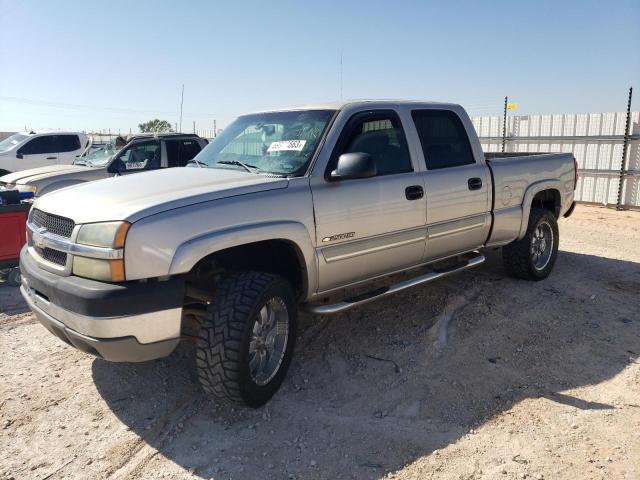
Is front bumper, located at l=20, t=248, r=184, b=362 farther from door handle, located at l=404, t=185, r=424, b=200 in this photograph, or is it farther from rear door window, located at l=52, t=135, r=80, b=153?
rear door window, located at l=52, t=135, r=80, b=153

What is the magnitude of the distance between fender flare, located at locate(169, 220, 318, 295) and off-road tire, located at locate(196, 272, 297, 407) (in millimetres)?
276

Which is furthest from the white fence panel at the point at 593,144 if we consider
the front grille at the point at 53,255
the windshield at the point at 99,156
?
the front grille at the point at 53,255

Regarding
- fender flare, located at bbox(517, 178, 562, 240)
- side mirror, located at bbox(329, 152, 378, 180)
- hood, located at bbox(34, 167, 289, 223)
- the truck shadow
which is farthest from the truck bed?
hood, located at bbox(34, 167, 289, 223)

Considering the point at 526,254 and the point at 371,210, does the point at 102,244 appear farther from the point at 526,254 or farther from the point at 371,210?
the point at 526,254

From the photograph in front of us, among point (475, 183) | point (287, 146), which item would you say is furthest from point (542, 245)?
point (287, 146)

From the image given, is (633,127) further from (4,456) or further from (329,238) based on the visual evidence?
(4,456)

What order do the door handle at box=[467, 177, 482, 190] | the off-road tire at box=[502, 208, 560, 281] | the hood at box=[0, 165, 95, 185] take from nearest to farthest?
the door handle at box=[467, 177, 482, 190], the off-road tire at box=[502, 208, 560, 281], the hood at box=[0, 165, 95, 185]

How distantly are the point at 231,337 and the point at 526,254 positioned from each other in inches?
153

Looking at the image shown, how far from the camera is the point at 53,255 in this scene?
337cm

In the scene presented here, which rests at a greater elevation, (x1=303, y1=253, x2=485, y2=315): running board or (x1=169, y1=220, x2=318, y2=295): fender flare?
(x1=169, y1=220, x2=318, y2=295): fender flare

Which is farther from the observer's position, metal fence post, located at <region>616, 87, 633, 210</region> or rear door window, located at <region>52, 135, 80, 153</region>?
rear door window, located at <region>52, 135, 80, 153</region>

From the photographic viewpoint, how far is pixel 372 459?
3.01 m

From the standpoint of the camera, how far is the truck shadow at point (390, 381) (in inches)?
122

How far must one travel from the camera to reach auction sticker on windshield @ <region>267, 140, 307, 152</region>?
401 cm
